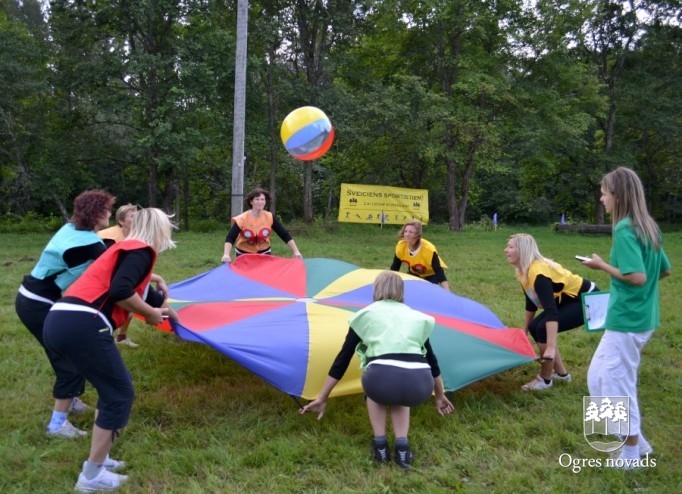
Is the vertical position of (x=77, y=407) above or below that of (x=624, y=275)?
below

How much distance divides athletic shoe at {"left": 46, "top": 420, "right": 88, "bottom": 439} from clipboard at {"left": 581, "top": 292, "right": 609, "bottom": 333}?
3.21 metres

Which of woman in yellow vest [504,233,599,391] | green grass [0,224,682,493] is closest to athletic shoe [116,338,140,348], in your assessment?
green grass [0,224,682,493]

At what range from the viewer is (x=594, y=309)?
3617 millimetres

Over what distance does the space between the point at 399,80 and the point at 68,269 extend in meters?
15.4

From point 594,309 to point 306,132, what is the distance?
444 cm

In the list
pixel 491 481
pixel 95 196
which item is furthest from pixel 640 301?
pixel 95 196

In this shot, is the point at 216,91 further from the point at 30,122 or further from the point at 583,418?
the point at 583,418

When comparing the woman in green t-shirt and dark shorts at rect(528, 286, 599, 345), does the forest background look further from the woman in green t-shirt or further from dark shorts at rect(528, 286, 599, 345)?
the woman in green t-shirt

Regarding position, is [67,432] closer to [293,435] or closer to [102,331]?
[102,331]

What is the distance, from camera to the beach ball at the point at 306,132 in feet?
23.4

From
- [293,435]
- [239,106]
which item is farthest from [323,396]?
[239,106]

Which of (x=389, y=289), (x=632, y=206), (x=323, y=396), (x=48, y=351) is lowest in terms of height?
(x=323, y=396)

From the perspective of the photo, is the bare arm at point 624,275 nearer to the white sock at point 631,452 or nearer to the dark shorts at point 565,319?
the white sock at point 631,452

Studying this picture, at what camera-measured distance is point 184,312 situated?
4258mm
